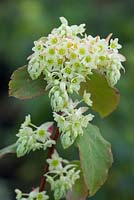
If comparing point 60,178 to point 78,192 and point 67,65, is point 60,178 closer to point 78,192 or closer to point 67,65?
point 78,192

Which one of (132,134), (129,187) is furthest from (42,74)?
(132,134)

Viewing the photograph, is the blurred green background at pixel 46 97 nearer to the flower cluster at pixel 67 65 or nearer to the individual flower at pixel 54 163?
the individual flower at pixel 54 163

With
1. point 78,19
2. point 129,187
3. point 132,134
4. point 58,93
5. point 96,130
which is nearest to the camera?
point 58,93

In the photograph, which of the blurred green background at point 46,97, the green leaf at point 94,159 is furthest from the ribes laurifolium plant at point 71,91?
the blurred green background at point 46,97

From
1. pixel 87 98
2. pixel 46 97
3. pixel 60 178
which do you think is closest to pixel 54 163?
pixel 60 178

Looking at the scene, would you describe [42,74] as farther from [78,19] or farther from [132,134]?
[78,19]

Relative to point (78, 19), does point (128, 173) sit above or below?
below

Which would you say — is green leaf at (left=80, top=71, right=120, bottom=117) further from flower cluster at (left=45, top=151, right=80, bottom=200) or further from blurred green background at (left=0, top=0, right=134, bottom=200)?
blurred green background at (left=0, top=0, right=134, bottom=200)
